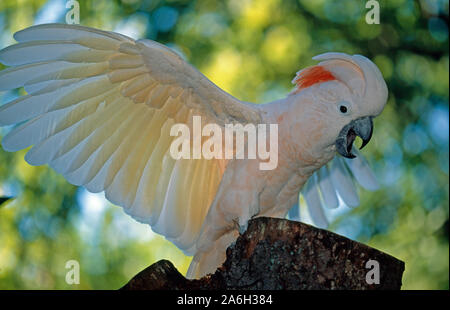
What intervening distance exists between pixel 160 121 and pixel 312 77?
1.07 meters

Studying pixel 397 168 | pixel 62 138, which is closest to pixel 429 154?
pixel 397 168

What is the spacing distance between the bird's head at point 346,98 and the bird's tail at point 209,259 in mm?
1087

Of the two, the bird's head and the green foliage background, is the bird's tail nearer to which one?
the bird's head

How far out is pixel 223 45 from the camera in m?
6.33

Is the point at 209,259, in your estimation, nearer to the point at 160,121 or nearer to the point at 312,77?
the point at 160,121

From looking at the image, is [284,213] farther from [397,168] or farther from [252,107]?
[397,168]

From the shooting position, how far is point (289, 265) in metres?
2.76

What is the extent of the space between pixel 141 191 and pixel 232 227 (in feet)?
2.22

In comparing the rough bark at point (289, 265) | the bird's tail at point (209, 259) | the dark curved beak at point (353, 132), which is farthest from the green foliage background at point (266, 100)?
the rough bark at point (289, 265)

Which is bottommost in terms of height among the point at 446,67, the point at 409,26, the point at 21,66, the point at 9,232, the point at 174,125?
the point at 9,232

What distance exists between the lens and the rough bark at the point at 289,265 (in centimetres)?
264

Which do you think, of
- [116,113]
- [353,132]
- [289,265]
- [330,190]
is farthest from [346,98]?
[116,113]

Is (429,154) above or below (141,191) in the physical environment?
below

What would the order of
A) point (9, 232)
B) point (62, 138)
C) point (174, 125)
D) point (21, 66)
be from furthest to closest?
point (9, 232) < point (174, 125) < point (62, 138) < point (21, 66)
